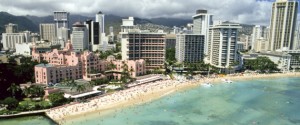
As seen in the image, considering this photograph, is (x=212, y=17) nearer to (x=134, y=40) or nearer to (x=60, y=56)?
(x=134, y=40)

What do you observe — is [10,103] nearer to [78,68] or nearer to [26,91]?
[26,91]

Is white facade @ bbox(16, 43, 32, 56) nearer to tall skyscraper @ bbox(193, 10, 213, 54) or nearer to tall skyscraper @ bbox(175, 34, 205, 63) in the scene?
tall skyscraper @ bbox(175, 34, 205, 63)

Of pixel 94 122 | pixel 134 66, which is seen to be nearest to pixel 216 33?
pixel 134 66

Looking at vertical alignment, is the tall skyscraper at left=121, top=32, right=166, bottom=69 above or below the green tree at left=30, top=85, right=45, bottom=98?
above

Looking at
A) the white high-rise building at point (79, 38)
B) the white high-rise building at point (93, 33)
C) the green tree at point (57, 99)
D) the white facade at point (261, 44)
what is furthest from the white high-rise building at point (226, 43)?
the white high-rise building at point (93, 33)

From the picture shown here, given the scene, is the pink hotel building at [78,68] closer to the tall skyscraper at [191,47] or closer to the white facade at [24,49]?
the tall skyscraper at [191,47]

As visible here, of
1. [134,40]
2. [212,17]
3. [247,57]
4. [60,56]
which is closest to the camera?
[60,56]

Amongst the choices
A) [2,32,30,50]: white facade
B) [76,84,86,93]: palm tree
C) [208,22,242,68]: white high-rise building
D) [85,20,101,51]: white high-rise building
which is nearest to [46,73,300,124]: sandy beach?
[76,84,86,93]: palm tree

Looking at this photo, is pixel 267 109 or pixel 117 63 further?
pixel 117 63
